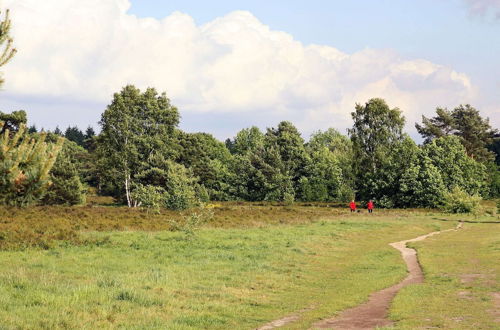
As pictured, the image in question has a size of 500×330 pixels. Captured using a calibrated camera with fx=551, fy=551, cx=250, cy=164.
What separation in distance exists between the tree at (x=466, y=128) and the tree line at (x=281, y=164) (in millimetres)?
207

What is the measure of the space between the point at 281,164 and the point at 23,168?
8503cm

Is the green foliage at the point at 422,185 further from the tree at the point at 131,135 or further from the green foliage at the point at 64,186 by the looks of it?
the green foliage at the point at 64,186

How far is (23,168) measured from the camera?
579 inches

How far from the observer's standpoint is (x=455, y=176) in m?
82.9

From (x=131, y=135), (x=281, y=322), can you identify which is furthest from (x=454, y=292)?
(x=131, y=135)

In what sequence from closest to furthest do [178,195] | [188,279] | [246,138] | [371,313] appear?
[371,313], [188,279], [178,195], [246,138]

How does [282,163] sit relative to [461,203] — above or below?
above

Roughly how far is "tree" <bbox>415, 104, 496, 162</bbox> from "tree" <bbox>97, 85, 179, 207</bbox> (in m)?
59.3

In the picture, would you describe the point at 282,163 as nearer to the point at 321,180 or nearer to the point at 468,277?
the point at 321,180

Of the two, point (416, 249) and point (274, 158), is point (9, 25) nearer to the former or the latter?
point (416, 249)

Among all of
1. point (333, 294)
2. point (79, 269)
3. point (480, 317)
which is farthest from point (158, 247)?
point (480, 317)

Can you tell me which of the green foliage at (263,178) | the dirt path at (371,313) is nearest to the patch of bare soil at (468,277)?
the dirt path at (371,313)

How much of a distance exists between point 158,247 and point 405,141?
6568 centimetres

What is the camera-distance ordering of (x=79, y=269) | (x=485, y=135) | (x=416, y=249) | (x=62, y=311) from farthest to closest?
(x=485, y=135) < (x=416, y=249) < (x=79, y=269) < (x=62, y=311)
